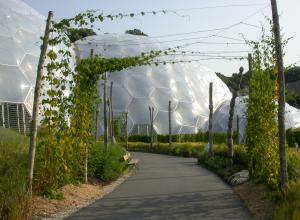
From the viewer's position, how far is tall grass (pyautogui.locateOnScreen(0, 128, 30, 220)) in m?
8.77

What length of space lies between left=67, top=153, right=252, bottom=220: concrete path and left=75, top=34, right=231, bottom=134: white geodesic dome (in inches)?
1210

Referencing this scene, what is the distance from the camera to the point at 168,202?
11883 mm

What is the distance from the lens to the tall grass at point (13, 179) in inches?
345

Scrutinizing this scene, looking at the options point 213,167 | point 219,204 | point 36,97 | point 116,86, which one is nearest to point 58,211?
point 36,97

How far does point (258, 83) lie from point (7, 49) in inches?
854

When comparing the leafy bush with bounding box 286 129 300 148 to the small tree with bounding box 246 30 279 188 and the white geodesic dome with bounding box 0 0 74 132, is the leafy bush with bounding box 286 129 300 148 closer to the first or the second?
the white geodesic dome with bounding box 0 0 74 132

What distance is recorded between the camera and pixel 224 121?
52.3 metres

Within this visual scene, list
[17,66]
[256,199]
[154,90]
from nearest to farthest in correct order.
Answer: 1. [256,199]
2. [17,66]
3. [154,90]

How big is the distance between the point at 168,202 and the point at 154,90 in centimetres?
3865

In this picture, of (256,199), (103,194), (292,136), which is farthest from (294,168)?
(292,136)

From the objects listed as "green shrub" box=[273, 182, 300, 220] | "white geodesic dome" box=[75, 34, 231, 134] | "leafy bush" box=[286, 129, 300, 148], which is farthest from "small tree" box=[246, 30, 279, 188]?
"white geodesic dome" box=[75, 34, 231, 134]

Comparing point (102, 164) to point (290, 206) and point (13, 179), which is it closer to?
point (13, 179)

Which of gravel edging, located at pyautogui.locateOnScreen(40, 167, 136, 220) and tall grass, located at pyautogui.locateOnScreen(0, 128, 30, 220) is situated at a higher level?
tall grass, located at pyautogui.locateOnScreen(0, 128, 30, 220)

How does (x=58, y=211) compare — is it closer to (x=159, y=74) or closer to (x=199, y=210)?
(x=199, y=210)
